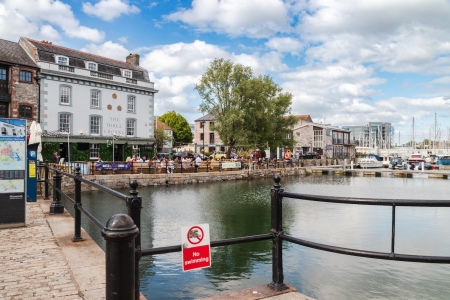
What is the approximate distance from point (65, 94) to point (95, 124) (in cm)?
378

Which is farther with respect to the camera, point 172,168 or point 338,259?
point 172,168

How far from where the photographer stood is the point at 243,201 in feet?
68.6

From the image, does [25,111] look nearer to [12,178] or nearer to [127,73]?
[127,73]

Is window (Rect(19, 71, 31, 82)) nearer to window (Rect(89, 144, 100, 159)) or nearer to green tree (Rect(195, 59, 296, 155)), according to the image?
window (Rect(89, 144, 100, 159))

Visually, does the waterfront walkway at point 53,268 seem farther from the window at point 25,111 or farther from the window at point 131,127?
the window at point 131,127

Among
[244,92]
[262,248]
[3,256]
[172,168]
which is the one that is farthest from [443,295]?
[244,92]

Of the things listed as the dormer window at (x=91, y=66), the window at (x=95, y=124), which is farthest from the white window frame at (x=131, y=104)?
the dormer window at (x=91, y=66)

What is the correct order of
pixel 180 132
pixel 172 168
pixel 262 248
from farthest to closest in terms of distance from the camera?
pixel 180 132, pixel 172 168, pixel 262 248

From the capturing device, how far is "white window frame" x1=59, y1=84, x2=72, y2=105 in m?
32.4

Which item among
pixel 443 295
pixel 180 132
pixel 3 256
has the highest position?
pixel 180 132

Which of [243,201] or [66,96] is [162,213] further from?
[66,96]

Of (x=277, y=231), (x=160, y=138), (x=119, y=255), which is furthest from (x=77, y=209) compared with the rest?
(x=160, y=138)

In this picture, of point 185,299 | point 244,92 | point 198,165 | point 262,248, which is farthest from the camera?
point 244,92

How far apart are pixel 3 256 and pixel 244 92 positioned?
3793cm
